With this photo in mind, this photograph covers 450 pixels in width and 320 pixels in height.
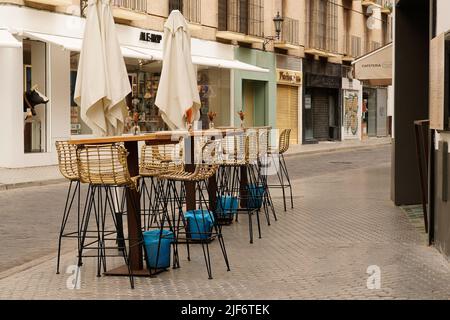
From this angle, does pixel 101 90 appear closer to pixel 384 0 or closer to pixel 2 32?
pixel 2 32

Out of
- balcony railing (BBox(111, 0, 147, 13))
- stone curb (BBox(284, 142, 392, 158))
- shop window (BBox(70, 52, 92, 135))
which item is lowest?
stone curb (BBox(284, 142, 392, 158))

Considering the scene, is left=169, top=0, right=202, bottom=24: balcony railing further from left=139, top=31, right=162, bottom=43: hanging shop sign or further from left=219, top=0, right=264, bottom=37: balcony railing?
left=219, top=0, right=264, bottom=37: balcony railing

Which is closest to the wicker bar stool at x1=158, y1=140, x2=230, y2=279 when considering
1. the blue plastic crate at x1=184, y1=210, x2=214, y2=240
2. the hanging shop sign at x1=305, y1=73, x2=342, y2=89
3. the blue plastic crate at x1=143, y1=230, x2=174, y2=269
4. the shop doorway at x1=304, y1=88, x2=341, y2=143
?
the blue plastic crate at x1=184, y1=210, x2=214, y2=240

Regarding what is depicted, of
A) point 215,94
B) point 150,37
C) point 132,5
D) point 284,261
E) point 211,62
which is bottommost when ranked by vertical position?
point 284,261

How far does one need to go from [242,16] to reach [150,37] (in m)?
6.59

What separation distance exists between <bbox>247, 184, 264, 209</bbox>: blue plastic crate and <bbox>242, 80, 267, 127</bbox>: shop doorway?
21902 mm

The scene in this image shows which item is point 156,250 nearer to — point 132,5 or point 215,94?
point 132,5

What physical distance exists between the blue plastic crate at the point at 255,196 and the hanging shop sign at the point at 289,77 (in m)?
23.2

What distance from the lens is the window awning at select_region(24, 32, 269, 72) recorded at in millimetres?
19594

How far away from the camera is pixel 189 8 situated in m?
27.1

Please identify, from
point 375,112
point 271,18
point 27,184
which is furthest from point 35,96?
point 375,112

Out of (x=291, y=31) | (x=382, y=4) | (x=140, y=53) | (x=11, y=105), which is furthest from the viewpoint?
(x=382, y=4)

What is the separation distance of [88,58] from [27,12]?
1294cm
